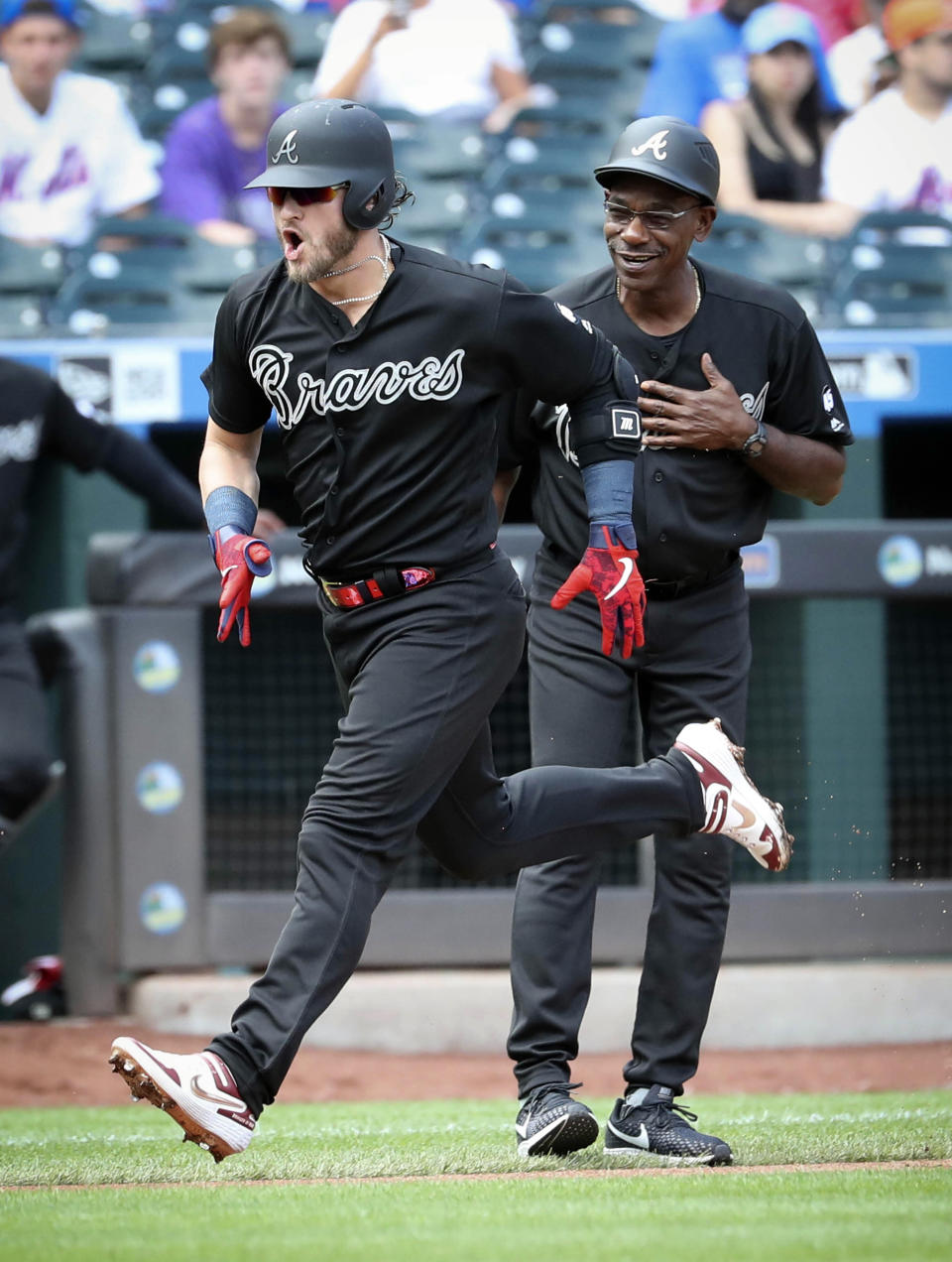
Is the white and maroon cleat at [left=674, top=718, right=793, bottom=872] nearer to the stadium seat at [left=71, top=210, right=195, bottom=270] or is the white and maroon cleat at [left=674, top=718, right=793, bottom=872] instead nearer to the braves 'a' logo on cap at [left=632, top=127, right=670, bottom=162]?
the braves 'a' logo on cap at [left=632, top=127, right=670, bottom=162]

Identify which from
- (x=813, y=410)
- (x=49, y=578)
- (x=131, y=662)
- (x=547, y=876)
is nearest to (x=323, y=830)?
(x=547, y=876)

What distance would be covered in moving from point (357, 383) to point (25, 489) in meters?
3.35

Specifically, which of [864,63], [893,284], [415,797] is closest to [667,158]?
[415,797]

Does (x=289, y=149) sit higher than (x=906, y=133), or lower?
lower

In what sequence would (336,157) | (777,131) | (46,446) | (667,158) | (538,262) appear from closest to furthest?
(336,157)
(667,158)
(46,446)
(538,262)
(777,131)

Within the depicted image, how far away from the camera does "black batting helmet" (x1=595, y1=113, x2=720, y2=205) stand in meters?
3.69

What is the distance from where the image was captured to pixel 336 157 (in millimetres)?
3100

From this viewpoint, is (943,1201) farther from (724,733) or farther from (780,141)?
(780,141)

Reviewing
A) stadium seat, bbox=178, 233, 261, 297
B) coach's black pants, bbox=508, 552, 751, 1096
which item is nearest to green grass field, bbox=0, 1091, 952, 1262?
coach's black pants, bbox=508, 552, 751, 1096

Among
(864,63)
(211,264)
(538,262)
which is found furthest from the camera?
(864,63)

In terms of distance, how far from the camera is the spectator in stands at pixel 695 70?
856 cm

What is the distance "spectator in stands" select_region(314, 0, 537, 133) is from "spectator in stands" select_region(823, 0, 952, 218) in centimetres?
155

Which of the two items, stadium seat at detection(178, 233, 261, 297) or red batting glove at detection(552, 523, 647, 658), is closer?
red batting glove at detection(552, 523, 647, 658)

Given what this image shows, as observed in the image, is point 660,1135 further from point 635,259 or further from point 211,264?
point 211,264
